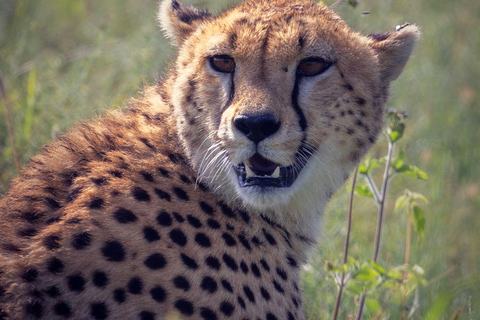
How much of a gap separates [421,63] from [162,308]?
407cm

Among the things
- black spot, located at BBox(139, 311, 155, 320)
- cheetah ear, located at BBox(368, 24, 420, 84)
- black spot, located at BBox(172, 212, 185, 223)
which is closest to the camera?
black spot, located at BBox(139, 311, 155, 320)

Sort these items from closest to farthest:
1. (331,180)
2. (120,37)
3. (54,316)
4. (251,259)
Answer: (54,316), (251,259), (331,180), (120,37)

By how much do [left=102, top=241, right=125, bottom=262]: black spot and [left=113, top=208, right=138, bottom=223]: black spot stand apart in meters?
0.09

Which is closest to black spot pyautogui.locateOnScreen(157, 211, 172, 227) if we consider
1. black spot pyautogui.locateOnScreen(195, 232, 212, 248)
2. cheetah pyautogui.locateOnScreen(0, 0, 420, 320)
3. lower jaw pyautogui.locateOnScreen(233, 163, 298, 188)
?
cheetah pyautogui.locateOnScreen(0, 0, 420, 320)

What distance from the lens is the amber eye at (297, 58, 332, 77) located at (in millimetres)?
2414

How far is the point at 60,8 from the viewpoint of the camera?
608 cm

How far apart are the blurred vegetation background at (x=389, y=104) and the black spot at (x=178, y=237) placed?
0.88m

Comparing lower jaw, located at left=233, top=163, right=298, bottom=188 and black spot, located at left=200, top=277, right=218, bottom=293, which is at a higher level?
lower jaw, located at left=233, top=163, right=298, bottom=188

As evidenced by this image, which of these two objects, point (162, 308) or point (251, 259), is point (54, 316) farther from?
point (251, 259)

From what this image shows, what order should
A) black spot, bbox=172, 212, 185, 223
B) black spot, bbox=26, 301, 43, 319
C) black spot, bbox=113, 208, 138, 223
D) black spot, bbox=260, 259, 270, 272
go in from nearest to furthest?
black spot, bbox=26, 301, 43, 319, black spot, bbox=113, 208, 138, 223, black spot, bbox=172, 212, 185, 223, black spot, bbox=260, 259, 270, 272

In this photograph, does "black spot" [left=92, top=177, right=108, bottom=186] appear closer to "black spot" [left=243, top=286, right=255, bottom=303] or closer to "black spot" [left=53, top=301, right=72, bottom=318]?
"black spot" [left=53, top=301, right=72, bottom=318]

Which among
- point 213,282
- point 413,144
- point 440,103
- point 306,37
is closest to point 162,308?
point 213,282

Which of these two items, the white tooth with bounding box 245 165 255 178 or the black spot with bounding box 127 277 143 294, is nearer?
the black spot with bounding box 127 277 143 294

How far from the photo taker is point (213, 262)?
2.18 metres
